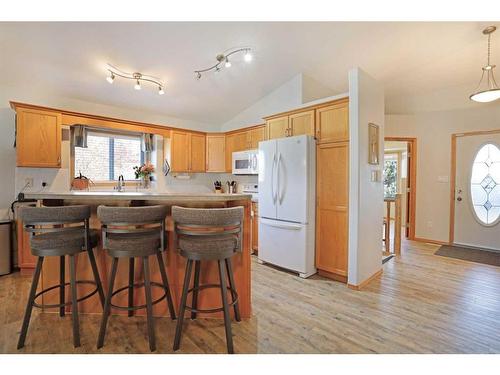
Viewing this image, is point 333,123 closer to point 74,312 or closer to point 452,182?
point 74,312

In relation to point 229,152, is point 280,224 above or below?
below

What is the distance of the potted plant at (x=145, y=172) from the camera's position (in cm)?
428

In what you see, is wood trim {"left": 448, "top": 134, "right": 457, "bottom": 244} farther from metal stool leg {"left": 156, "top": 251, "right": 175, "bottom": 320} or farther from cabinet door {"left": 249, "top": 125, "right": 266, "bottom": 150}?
metal stool leg {"left": 156, "top": 251, "right": 175, "bottom": 320}

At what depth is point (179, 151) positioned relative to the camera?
15.4 ft

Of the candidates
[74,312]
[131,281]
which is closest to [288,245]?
[131,281]

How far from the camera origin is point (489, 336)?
1.97 m

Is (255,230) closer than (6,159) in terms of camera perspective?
No

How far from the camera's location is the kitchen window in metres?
4.01

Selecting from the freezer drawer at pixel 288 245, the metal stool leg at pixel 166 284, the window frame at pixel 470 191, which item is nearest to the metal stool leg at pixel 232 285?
the metal stool leg at pixel 166 284

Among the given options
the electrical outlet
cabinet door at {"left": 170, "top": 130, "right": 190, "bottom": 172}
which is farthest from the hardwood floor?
cabinet door at {"left": 170, "top": 130, "right": 190, "bottom": 172}

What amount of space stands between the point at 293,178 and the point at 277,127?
93cm

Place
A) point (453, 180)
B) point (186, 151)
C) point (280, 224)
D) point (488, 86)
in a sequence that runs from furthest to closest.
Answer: point (186, 151)
point (453, 180)
point (488, 86)
point (280, 224)
